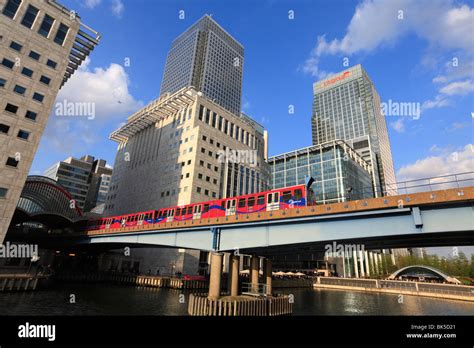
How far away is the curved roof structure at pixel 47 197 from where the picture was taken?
57.1m

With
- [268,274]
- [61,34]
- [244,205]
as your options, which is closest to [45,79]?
[61,34]

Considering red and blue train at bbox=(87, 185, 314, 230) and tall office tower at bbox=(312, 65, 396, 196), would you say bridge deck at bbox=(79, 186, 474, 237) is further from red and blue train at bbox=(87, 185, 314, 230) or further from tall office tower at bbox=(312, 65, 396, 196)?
→ tall office tower at bbox=(312, 65, 396, 196)

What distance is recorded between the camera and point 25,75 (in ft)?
135

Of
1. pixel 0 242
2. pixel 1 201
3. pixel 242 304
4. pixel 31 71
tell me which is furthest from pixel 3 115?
pixel 242 304

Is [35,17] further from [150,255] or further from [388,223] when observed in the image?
[388,223]

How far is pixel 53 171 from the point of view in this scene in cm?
13412

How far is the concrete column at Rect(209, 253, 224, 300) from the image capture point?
899 inches

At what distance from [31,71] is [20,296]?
33189 millimetres

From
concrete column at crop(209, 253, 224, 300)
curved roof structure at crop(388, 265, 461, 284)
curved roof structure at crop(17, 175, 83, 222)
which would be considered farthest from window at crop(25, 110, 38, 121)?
curved roof structure at crop(388, 265, 461, 284)

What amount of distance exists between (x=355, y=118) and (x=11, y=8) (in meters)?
165

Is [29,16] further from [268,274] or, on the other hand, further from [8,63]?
[268,274]

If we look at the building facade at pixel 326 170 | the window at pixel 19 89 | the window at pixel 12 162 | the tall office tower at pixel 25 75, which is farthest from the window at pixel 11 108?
the building facade at pixel 326 170

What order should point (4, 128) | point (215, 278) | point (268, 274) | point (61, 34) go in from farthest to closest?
point (61, 34), point (4, 128), point (268, 274), point (215, 278)

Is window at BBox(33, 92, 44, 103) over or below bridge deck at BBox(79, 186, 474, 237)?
over
